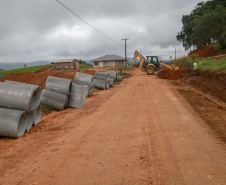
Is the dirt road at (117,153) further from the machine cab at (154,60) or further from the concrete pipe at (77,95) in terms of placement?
the machine cab at (154,60)

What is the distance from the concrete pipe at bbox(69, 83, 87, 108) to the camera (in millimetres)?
9852

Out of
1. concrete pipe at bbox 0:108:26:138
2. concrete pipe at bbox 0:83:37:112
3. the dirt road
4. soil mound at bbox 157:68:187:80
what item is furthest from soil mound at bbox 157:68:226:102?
concrete pipe at bbox 0:108:26:138

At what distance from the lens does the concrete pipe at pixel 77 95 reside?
9852 millimetres

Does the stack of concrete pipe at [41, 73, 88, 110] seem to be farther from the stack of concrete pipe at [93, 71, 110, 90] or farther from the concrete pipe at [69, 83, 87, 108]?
the stack of concrete pipe at [93, 71, 110, 90]

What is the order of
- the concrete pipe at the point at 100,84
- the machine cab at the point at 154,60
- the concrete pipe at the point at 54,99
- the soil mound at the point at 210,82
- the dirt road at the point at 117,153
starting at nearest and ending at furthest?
the dirt road at the point at 117,153, the concrete pipe at the point at 54,99, the soil mound at the point at 210,82, the concrete pipe at the point at 100,84, the machine cab at the point at 154,60

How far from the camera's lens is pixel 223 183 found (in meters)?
3.50

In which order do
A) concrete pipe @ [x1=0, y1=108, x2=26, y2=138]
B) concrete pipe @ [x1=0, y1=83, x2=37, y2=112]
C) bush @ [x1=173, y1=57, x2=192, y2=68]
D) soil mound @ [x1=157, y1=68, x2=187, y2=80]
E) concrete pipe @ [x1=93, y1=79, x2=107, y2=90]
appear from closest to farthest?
1. concrete pipe @ [x1=0, y1=108, x2=26, y2=138]
2. concrete pipe @ [x1=0, y1=83, x2=37, y2=112]
3. concrete pipe @ [x1=93, y1=79, x2=107, y2=90]
4. soil mound @ [x1=157, y1=68, x2=187, y2=80]
5. bush @ [x1=173, y1=57, x2=192, y2=68]

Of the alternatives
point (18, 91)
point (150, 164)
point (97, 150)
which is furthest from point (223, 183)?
point (18, 91)

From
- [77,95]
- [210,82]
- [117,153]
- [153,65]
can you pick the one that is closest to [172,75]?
[153,65]

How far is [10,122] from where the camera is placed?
5.71 meters

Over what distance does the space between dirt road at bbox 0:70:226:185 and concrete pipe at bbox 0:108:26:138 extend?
0.22 meters

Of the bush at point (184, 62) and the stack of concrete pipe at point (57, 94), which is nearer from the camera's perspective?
the stack of concrete pipe at point (57, 94)

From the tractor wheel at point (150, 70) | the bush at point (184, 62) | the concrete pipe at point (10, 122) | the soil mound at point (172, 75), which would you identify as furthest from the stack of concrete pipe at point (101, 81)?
the bush at point (184, 62)

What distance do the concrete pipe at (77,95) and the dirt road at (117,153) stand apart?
225 centimetres
